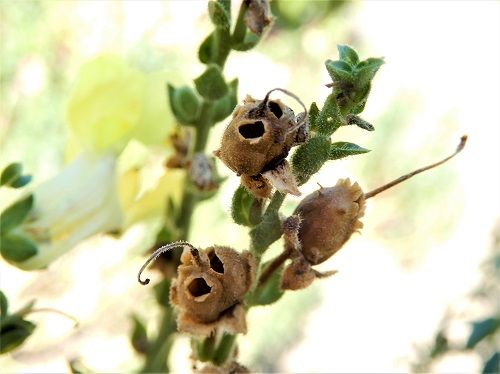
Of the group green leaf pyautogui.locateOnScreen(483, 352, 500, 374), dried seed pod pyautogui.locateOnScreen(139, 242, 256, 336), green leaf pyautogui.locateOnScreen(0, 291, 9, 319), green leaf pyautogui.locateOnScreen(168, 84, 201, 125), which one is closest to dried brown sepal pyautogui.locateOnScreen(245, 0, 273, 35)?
green leaf pyautogui.locateOnScreen(168, 84, 201, 125)

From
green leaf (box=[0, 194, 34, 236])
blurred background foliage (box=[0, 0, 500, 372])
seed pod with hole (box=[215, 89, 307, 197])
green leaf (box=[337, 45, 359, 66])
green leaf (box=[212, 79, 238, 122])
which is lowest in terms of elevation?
seed pod with hole (box=[215, 89, 307, 197])

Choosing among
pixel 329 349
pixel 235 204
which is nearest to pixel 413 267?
pixel 329 349

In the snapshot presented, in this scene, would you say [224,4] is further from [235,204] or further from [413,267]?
[413,267]

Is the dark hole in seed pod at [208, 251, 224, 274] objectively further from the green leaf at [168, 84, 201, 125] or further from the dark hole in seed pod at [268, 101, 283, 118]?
the green leaf at [168, 84, 201, 125]

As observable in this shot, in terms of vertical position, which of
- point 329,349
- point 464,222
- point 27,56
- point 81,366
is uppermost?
point 27,56

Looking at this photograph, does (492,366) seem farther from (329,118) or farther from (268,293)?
(329,118)

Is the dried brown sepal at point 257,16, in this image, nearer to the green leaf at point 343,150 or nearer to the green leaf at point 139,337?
the green leaf at point 343,150

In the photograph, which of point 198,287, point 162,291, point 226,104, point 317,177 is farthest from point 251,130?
point 317,177
